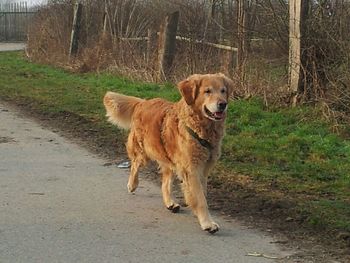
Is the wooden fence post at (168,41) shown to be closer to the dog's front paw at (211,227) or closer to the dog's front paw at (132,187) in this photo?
the dog's front paw at (132,187)

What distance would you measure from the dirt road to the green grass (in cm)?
109

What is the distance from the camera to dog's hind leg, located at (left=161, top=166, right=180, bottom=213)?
6441 mm

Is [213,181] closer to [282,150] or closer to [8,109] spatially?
[282,150]

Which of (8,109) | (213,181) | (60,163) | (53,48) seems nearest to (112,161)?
(60,163)

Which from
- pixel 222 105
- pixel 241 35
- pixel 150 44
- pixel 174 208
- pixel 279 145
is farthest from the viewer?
pixel 150 44

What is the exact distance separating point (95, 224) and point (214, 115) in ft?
4.98

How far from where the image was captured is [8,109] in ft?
45.9

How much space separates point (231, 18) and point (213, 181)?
7437 millimetres

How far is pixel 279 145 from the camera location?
9.16 meters

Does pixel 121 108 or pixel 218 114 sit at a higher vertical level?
pixel 218 114

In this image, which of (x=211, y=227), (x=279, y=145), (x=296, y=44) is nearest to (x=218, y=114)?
(x=211, y=227)

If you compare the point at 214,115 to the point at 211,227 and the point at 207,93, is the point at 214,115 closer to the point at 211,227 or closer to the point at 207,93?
the point at 207,93

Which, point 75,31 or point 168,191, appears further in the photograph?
point 75,31

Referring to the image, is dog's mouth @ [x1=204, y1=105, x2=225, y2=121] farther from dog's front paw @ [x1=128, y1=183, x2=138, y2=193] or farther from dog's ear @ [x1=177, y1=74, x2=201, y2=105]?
dog's front paw @ [x1=128, y1=183, x2=138, y2=193]
